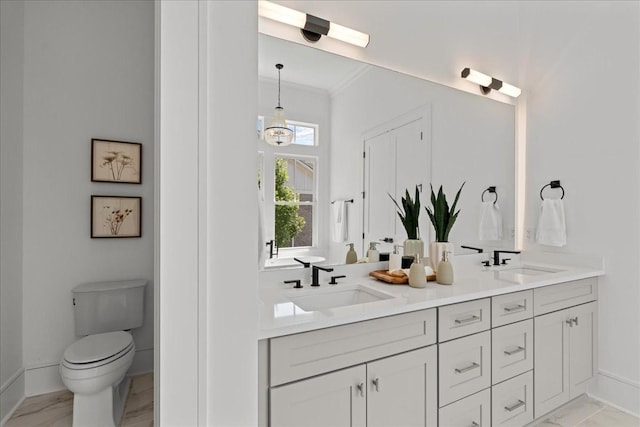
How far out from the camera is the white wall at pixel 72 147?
211cm

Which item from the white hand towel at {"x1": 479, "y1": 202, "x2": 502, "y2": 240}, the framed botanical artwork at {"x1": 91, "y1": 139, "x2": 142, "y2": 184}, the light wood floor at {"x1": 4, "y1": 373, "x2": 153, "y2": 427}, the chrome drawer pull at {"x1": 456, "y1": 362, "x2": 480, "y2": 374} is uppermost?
the framed botanical artwork at {"x1": 91, "y1": 139, "x2": 142, "y2": 184}

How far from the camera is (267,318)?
1055 mm

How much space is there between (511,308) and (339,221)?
976 mm

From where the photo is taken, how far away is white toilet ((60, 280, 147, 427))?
1.65 meters

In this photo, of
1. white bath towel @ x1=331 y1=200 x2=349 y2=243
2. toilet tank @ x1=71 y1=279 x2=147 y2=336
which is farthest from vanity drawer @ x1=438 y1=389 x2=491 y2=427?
toilet tank @ x1=71 y1=279 x2=147 y2=336

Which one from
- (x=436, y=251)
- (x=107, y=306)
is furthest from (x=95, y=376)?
(x=436, y=251)

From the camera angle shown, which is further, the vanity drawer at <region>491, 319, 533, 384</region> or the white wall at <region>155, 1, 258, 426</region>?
the vanity drawer at <region>491, 319, 533, 384</region>

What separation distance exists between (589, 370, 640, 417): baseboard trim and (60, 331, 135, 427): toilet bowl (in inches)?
114

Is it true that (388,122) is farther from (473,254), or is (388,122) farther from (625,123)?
(625,123)

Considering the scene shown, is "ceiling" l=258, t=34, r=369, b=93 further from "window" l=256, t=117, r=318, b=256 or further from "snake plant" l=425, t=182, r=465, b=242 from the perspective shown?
"snake plant" l=425, t=182, r=465, b=242

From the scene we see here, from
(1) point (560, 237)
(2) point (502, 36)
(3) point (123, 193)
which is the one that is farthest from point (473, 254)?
(3) point (123, 193)

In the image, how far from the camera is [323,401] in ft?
3.46

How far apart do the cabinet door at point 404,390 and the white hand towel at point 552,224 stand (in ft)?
4.90

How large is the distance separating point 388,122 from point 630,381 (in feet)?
7.00
